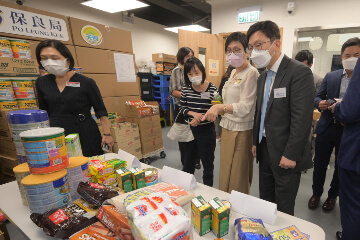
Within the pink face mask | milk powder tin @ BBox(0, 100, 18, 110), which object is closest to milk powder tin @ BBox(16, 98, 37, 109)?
milk powder tin @ BBox(0, 100, 18, 110)

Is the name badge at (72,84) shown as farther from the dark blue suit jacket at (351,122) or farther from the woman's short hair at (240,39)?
the dark blue suit jacket at (351,122)

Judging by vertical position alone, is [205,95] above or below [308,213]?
above

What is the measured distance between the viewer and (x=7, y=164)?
2.19 meters

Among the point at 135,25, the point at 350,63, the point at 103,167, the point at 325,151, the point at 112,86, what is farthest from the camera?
the point at 135,25

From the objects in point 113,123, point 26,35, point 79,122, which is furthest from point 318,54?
point 26,35

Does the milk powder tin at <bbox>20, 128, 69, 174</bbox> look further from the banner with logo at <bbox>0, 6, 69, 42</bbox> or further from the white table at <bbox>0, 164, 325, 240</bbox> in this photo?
the banner with logo at <bbox>0, 6, 69, 42</bbox>

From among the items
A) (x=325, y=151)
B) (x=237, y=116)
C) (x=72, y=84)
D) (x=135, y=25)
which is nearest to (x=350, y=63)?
(x=325, y=151)

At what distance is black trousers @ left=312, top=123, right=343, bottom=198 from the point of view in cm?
177

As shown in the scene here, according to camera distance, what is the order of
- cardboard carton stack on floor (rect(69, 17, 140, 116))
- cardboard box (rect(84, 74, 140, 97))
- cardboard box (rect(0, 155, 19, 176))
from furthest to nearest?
cardboard box (rect(84, 74, 140, 97)) → cardboard carton stack on floor (rect(69, 17, 140, 116)) → cardboard box (rect(0, 155, 19, 176))

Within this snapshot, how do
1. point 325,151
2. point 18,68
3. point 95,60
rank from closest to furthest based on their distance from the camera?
point 325,151 → point 18,68 → point 95,60

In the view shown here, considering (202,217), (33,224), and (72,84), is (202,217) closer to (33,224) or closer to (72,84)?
(33,224)

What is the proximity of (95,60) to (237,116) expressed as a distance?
2535 mm

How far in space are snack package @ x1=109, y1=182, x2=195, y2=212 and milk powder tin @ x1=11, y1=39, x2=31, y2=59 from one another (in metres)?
2.22

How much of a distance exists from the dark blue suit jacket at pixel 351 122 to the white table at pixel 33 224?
1.97 feet
